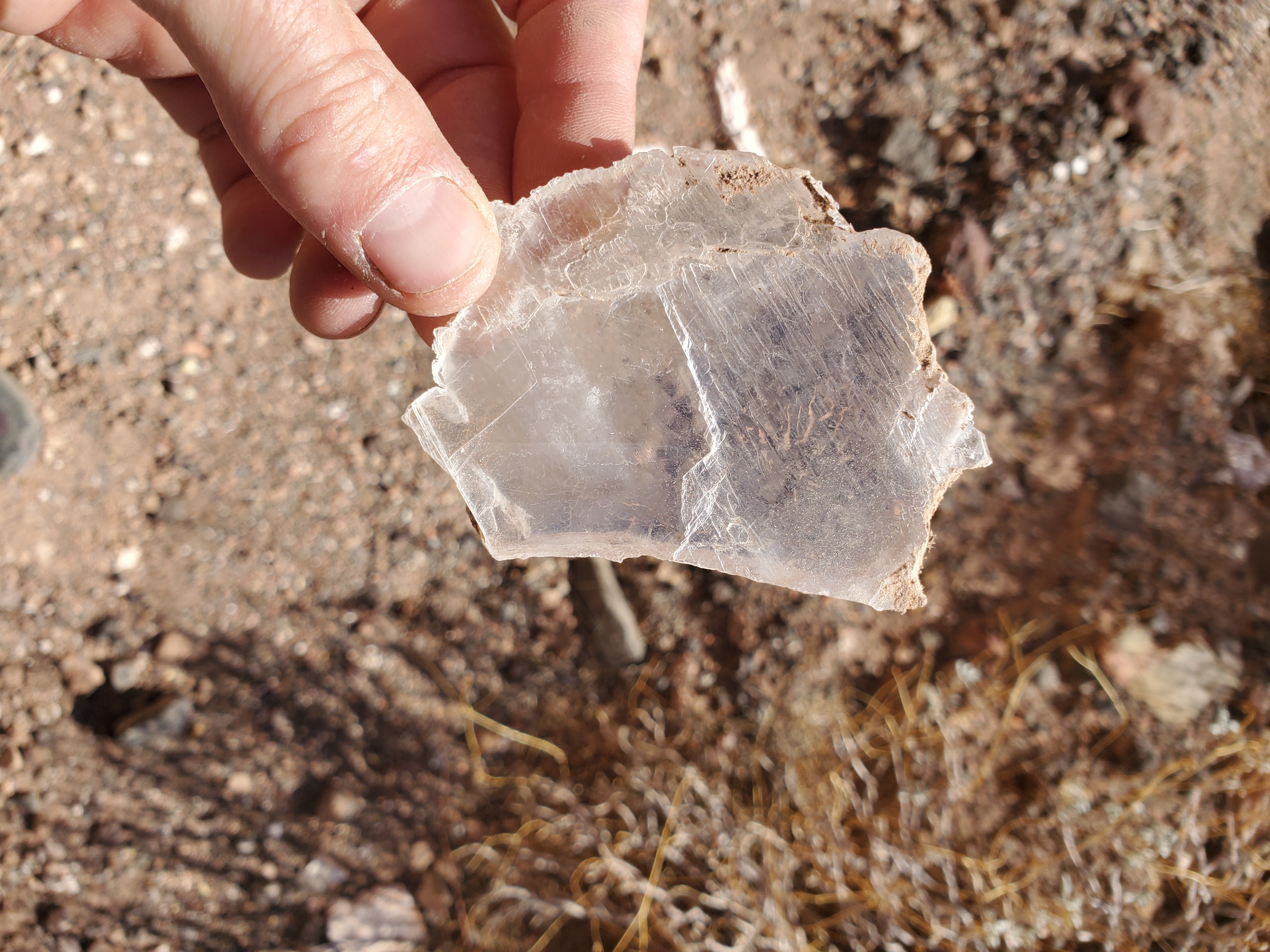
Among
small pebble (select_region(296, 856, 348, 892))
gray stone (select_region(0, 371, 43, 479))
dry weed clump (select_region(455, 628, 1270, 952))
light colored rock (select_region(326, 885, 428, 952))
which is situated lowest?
dry weed clump (select_region(455, 628, 1270, 952))

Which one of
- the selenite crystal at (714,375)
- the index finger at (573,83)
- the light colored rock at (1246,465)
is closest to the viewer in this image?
the selenite crystal at (714,375)

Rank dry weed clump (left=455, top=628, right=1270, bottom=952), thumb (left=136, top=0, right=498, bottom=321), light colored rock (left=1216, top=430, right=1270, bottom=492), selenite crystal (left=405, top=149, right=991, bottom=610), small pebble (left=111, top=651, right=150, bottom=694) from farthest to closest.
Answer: light colored rock (left=1216, top=430, right=1270, bottom=492)
small pebble (left=111, top=651, right=150, bottom=694)
dry weed clump (left=455, top=628, right=1270, bottom=952)
selenite crystal (left=405, top=149, right=991, bottom=610)
thumb (left=136, top=0, right=498, bottom=321)

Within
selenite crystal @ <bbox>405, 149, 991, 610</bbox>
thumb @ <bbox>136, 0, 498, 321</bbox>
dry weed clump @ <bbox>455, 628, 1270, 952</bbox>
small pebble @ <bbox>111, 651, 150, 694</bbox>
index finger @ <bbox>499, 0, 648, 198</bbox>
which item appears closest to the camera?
thumb @ <bbox>136, 0, 498, 321</bbox>

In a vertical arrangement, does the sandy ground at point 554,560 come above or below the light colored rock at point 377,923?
above

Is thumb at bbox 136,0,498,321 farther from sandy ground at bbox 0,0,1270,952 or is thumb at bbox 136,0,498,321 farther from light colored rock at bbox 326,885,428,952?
light colored rock at bbox 326,885,428,952

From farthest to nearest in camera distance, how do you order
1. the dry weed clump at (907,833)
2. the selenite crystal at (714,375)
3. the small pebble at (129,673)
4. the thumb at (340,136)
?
the small pebble at (129,673) < the dry weed clump at (907,833) < the selenite crystal at (714,375) < the thumb at (340,136)

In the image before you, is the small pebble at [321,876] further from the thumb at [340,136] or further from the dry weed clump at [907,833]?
the thumb at [340,136]

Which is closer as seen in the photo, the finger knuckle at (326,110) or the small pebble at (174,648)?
the finger knuckle at (326,110)

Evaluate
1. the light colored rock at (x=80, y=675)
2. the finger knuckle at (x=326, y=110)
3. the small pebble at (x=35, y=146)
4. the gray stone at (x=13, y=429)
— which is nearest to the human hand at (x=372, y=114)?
the finger knuckle at (x=326, y=110)

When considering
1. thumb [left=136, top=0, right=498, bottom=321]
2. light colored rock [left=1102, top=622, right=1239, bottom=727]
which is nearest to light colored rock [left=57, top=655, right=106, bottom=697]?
thumb [left=136, top=0, right=498, bottom=321]
